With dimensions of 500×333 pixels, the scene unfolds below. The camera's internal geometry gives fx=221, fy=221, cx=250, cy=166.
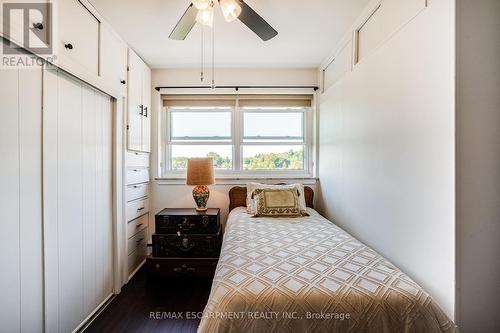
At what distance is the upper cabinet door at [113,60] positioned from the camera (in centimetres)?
187

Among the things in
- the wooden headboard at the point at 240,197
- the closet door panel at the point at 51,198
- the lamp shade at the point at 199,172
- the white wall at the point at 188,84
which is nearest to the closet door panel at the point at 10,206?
the closet door panel at the point at 51,198

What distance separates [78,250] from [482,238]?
2.49 metres

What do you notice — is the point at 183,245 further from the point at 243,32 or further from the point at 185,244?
the point at 243,32

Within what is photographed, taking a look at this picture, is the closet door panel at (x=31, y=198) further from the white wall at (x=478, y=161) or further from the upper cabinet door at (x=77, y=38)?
the white wall at (x=478, y=161)

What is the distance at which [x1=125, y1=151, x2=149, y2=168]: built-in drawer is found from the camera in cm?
233

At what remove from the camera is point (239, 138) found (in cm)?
303

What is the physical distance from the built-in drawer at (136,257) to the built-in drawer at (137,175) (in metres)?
0.78

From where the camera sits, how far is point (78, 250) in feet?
5.45

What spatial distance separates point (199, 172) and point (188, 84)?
1227mm

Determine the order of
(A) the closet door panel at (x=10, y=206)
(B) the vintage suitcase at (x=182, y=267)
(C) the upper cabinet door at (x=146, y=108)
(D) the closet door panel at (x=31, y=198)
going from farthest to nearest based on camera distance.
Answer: (C) the upper cabinet door at (x=146, y=108), (B) the vintage suitcase at (x=182, y=267), (D) the closet door panel at (x=31, y=198), (A) the closet door panel at (x=10, y=206)

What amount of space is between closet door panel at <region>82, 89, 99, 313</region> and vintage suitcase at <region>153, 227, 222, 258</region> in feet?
1.92

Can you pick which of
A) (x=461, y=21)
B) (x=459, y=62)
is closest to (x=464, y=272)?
(x=459, y=62)

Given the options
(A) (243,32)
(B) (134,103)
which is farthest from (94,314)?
(A) (243,32)

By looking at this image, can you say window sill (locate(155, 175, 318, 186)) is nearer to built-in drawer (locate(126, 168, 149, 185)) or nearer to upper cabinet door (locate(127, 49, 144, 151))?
built-in drawer (locate(126, 168, 149, 185))
